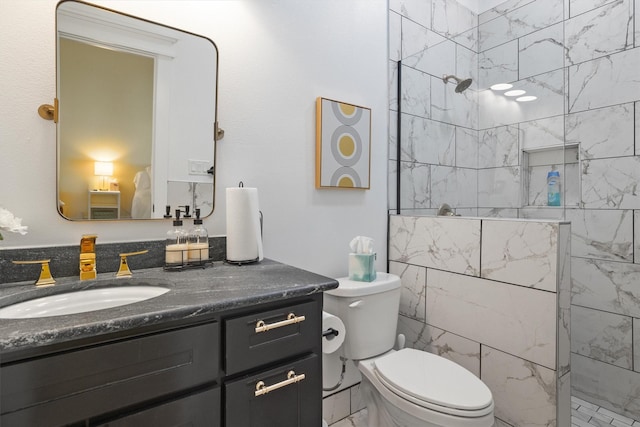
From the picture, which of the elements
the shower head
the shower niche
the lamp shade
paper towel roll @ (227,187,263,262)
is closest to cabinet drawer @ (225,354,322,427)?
paper towel roll @ (227,187,263,262)

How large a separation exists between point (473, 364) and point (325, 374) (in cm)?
74

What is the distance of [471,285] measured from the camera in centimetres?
167

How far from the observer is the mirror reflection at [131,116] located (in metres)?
1.15

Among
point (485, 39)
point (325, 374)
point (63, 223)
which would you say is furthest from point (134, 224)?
point (485, 39)

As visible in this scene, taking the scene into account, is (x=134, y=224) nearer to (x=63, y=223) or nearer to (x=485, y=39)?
(x=63, y=223)

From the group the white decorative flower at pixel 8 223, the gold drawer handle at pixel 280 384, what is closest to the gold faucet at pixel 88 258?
the white decorative flower at pixel 8 223

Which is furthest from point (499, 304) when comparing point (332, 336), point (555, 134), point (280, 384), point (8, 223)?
point (8, 223)

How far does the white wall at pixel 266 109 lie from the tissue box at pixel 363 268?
171 mm

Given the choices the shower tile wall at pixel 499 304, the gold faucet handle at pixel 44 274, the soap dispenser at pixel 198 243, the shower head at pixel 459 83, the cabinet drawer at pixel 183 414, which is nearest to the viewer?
the cabinet drawer at pixel 183 414

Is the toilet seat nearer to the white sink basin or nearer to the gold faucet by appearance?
the white sink basin

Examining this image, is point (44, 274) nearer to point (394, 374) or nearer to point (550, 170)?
point (394, 374)

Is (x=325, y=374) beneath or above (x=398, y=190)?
beneath

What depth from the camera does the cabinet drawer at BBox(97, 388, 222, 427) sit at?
2.43ft

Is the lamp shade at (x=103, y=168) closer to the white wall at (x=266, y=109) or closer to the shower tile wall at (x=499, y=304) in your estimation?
the white wall at (x=266, y=109)
